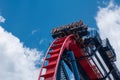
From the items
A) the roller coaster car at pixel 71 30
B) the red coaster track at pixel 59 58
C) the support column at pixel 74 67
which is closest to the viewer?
the red coaster track at pixel 59 58

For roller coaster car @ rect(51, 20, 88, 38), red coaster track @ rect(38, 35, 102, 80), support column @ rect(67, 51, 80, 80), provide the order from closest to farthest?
red coaster track @ rect(38, 35, 102, 80)
support column @ rect(67, 51, 80, 80)
roller coaster car @ rect(51, 20, 88, 38)

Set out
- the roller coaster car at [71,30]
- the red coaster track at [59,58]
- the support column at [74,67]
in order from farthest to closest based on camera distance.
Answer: the roller coaster car at [71,30]
the support column at [74,67]
the red coaster track at [59,58]

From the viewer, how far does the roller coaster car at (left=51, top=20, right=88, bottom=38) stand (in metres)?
32.7

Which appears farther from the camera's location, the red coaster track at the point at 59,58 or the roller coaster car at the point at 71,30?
the roller coaster car at the point at 71,30

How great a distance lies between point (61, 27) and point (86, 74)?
5.61 meters

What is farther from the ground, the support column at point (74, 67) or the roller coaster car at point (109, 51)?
the roller coaster car at point (109, 51)

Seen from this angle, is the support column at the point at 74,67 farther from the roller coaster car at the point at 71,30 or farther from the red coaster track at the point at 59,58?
the roller coaster car at the point at 71,30

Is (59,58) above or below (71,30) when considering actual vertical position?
below

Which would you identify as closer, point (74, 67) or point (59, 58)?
point (59, 58)

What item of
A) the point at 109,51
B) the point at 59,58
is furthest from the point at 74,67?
the point at 109,51

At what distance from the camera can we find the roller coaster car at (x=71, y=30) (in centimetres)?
3272

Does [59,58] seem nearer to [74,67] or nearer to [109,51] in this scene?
[74,67]

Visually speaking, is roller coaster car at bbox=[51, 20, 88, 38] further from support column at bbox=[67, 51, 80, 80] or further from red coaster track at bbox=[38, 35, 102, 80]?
support column at bbox=[67, 51, 80, 80]

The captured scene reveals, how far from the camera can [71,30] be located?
32.9 metres
